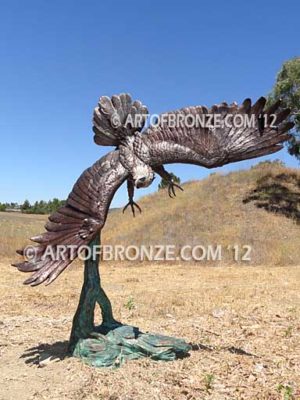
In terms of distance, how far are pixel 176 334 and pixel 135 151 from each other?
2.33 metres

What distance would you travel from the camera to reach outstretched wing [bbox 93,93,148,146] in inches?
153

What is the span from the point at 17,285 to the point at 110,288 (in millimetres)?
1665

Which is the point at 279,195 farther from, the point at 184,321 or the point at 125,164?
the point at 125,164

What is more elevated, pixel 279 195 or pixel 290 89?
pixel 290 89

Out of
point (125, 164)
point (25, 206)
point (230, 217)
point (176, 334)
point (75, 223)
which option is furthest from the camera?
point (25, 206)

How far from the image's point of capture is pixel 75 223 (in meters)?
3.62

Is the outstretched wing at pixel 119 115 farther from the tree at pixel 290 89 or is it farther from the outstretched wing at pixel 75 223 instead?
the tree at pixel 290 89

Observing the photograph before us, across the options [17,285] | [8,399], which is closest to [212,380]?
[8,399]

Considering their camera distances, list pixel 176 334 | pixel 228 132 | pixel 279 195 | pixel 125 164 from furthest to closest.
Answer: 1. pixel 279 195
2. pixel 176 334
3. pixel 125 164
4. pixel 228 132

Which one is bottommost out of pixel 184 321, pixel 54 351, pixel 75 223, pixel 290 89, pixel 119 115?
pixel 54 351

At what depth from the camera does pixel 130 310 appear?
642cm

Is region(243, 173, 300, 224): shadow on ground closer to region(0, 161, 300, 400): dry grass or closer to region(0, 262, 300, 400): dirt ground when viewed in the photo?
region(0, 161, 300, 400): dry grass

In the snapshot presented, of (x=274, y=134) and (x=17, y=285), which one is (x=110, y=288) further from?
(x=274, y=134)

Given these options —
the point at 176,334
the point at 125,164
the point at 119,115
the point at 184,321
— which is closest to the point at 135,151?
the point at 125,164
